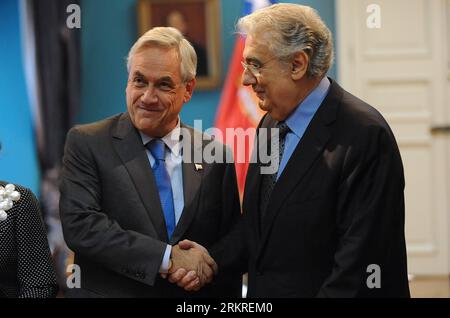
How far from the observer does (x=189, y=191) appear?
2.73 meters

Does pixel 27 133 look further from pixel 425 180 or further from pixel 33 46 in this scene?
pixel 425 180

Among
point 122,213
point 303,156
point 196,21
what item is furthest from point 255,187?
point 196,21

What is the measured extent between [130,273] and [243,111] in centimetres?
358

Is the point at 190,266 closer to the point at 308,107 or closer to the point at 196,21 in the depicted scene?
the point at 308,107

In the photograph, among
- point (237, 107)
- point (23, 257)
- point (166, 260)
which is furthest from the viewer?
point (237, 107)

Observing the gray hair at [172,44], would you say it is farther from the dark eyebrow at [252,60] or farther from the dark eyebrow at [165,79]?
the dark eyebrow at [252,60]

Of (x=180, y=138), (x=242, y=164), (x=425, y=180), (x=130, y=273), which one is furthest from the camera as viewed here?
(x=425, y=180)

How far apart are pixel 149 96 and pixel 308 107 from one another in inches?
21.5

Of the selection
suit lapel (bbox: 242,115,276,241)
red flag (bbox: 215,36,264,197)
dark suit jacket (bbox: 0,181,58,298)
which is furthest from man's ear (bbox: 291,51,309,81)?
red flag (bbox: 215,36,264,197)

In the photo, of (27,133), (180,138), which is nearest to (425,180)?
(27,133)

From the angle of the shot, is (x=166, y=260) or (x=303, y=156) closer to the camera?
(x=303, y=156)

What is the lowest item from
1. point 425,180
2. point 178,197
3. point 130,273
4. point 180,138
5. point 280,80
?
point 425,180

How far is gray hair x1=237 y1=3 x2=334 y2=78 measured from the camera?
2.44 metres

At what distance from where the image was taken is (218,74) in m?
6.48
